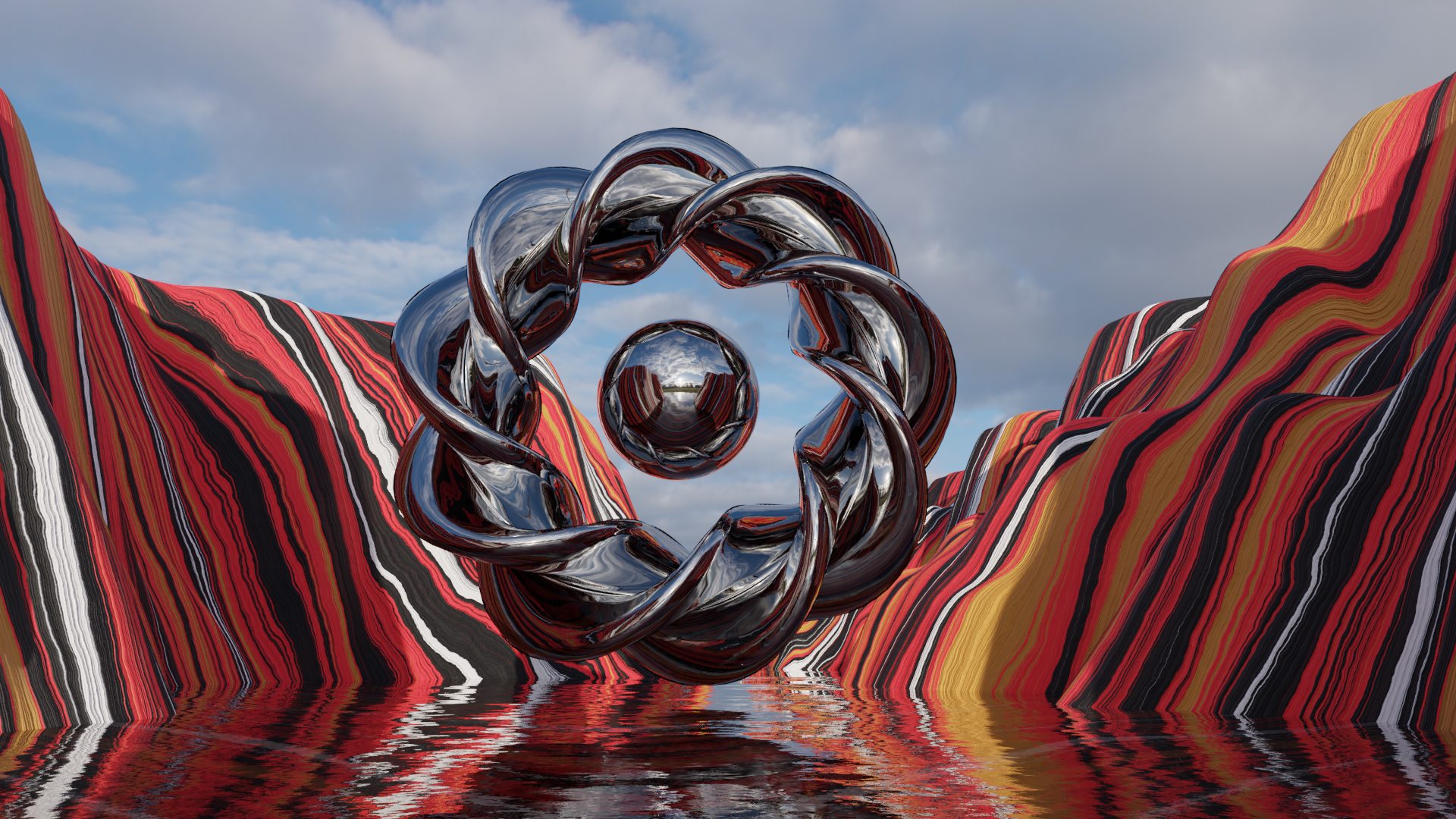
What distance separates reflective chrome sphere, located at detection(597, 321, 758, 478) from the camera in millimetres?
783

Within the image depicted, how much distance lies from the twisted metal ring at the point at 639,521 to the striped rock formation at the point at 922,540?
75 cm

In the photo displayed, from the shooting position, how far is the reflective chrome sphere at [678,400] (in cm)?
78

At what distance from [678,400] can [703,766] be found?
0.97ft

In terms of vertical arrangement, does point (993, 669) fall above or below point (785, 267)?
below

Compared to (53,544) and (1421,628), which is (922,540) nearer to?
(1421,628)

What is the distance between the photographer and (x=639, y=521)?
0.79 meters

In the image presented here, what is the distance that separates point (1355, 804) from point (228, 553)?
6.41 ft

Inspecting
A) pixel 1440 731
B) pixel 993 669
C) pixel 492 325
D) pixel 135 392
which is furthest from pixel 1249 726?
pixel 135 392

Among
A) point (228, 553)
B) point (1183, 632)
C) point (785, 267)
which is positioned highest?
point (785, 267)

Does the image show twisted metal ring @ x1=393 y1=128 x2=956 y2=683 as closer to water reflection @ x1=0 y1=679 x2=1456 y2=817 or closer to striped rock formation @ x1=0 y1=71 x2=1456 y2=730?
water reflection @ x1=0 y1=679 x2=1456 y2=817

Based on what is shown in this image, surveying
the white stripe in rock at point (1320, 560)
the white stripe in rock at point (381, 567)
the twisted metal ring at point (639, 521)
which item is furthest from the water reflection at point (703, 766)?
the white stripe in rock at point (381, 567)

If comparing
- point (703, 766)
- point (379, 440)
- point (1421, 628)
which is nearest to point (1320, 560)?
point (1421, 628)

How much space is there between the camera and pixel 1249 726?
3.87 ft

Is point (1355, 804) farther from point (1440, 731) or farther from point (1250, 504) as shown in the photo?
point (1250, 504)
